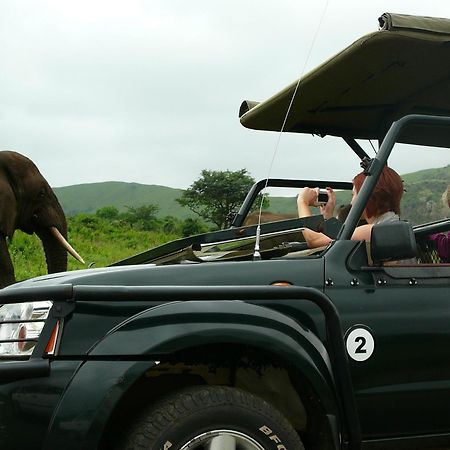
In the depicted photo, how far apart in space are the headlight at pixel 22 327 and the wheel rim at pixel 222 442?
26.7 inches

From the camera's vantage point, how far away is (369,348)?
3.50 metres

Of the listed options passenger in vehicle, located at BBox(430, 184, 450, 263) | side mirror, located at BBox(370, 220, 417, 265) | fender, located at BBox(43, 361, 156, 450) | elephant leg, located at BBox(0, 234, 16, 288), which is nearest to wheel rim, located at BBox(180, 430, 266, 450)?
fender, located at BBox(43, 361, 156, 450)

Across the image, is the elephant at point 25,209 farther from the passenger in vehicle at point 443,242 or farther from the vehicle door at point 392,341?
the vehicle door at point 392,341

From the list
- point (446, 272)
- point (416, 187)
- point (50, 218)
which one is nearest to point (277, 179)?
point (416, 187)

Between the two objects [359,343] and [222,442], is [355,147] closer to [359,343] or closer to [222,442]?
[359,343]

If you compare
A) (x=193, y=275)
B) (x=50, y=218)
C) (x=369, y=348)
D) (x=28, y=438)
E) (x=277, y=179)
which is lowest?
(x=28, y=438)

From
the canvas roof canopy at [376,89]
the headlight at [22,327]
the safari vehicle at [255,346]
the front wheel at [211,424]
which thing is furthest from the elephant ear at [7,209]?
the front wheel at [211,424]

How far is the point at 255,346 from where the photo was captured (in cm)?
320

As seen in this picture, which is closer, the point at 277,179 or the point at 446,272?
the point at 446,272

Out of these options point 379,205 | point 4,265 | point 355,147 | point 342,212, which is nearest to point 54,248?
point 4,265

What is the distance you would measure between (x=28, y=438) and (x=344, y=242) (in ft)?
5.00

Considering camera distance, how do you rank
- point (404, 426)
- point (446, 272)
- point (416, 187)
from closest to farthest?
Result: point (404, 426), point (446, 272), point (416, 187)

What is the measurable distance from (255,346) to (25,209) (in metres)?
9.58

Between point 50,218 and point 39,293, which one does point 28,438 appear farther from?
point 50,218
